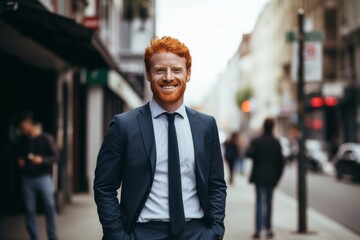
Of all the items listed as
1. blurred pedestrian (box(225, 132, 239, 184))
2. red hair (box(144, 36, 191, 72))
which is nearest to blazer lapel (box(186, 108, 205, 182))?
red hair (box(144, 36, 191, 72))

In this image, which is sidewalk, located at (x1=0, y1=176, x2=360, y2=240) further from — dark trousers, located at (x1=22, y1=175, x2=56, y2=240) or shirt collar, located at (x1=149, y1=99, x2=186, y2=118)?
shirt collar, located at (x1=149, y1=99, x2=186, y2=118)

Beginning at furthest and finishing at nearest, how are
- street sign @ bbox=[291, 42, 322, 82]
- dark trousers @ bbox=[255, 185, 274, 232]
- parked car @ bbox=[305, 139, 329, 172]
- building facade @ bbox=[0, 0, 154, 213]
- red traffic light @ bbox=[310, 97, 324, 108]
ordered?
1. red traffic light @ bbox=[310, 97, 324, 108]
2. parked car @ bbox=[305, 139, 329, 172]
3. street sign @ bbox=[291, 42, 322, 82]
4. dark trousers @ bbox=[255, 185, 274, 232]
5. building facade @ bbox=[0, 0, 154, 213]

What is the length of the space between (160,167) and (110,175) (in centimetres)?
27

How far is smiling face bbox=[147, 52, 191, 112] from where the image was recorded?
13.1ft

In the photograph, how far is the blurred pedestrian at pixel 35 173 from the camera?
366 inches

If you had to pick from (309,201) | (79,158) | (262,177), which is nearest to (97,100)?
(79,158)

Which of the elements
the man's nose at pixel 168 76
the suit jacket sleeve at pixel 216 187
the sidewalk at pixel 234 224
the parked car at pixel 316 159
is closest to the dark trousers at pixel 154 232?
the suit jacket sleeve at pixel 216 187

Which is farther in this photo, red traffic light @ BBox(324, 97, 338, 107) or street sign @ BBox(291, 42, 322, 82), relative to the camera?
red traffic light @ BBox(324, 97, 338, 107)

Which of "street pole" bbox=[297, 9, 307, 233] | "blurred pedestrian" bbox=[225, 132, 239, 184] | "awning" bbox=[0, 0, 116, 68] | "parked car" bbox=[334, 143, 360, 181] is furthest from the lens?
"parked car" bbox=[334, 143, 360, 181]

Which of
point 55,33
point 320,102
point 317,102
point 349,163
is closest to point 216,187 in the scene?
point 55,33

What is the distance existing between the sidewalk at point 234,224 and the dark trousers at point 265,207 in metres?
0.28

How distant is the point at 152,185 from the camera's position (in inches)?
154

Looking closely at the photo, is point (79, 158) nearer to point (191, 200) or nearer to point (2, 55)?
point (2, 55)

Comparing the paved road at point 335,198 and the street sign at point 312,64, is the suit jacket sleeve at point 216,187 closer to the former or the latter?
the street sign at point 312,64
